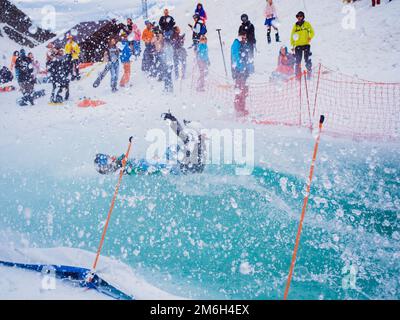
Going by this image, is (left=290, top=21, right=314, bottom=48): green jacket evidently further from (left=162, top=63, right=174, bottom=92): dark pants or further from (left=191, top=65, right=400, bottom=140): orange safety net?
(left=162, top=63, right=174, bottom=92): dark pants

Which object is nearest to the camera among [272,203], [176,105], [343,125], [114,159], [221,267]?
[221,267]

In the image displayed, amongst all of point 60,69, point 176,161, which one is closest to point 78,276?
point 176,161

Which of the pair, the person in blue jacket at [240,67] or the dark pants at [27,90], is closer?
the person in blue jacket at [240,67]

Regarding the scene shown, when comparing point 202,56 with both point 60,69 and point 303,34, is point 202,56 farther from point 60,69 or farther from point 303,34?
point 60,69

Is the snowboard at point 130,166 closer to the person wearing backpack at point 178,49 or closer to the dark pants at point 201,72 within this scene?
the dark pants at point 201,72

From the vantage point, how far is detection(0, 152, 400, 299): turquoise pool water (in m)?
4.34

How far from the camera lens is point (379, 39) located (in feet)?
44.4

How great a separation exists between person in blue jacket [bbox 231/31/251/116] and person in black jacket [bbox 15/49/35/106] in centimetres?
757

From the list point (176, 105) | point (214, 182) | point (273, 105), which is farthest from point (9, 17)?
point (214, 182)

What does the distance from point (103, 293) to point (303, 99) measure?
811cm

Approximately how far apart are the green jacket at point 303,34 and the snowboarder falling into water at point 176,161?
5.97 meters

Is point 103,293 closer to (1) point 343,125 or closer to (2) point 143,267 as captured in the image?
(2) point 143,267

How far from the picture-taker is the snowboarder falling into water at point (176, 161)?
6.06 m

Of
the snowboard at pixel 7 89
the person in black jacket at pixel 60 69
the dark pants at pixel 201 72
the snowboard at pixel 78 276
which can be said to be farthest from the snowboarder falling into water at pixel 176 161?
the snowboard at pixel 7 89
